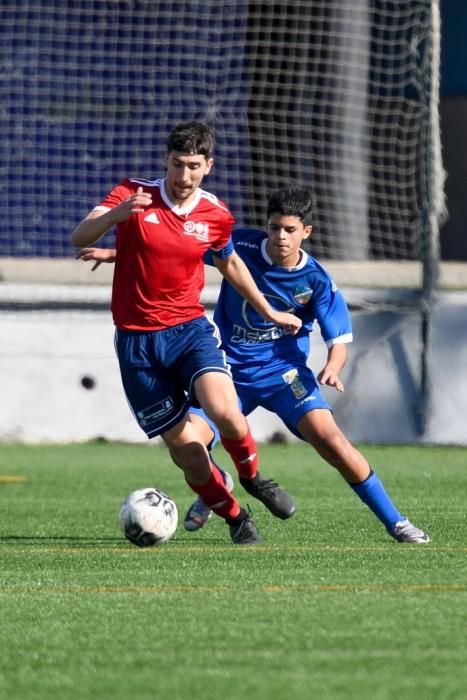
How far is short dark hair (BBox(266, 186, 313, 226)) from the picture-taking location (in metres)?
6.89

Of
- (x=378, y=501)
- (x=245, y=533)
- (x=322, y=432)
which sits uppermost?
(x=322, y=432)

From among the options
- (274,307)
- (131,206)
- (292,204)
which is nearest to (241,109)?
(274,307)

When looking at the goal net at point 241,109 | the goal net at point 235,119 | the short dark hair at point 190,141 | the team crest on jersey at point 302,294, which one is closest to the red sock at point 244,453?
the team crest on jersey at point 302,294

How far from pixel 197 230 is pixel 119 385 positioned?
495 centimetres

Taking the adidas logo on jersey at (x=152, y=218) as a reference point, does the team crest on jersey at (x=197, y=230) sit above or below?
below

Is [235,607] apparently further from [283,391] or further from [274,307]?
[274,307]

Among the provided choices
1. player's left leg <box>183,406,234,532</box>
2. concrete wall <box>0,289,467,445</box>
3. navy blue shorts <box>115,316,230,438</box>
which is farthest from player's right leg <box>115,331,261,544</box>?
concrete wall <box>0,289,467,445</box>

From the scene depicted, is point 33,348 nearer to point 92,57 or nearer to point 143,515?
point 92,57

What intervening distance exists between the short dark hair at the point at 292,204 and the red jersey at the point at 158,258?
398mm

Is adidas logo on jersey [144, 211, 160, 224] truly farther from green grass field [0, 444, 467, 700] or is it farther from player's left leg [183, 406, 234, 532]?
green grass field [0, 444, 467, 700]

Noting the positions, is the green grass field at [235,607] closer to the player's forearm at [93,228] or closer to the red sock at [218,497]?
the red sock at [218,497]

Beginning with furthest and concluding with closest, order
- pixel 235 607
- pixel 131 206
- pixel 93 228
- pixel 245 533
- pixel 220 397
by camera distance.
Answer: pixel 245 533 < pixel 220 397 < pixel 93 228 < pixel 131 206 < pixel 235 607

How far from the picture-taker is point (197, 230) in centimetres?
656

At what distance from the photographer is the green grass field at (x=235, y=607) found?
11.9 feet
